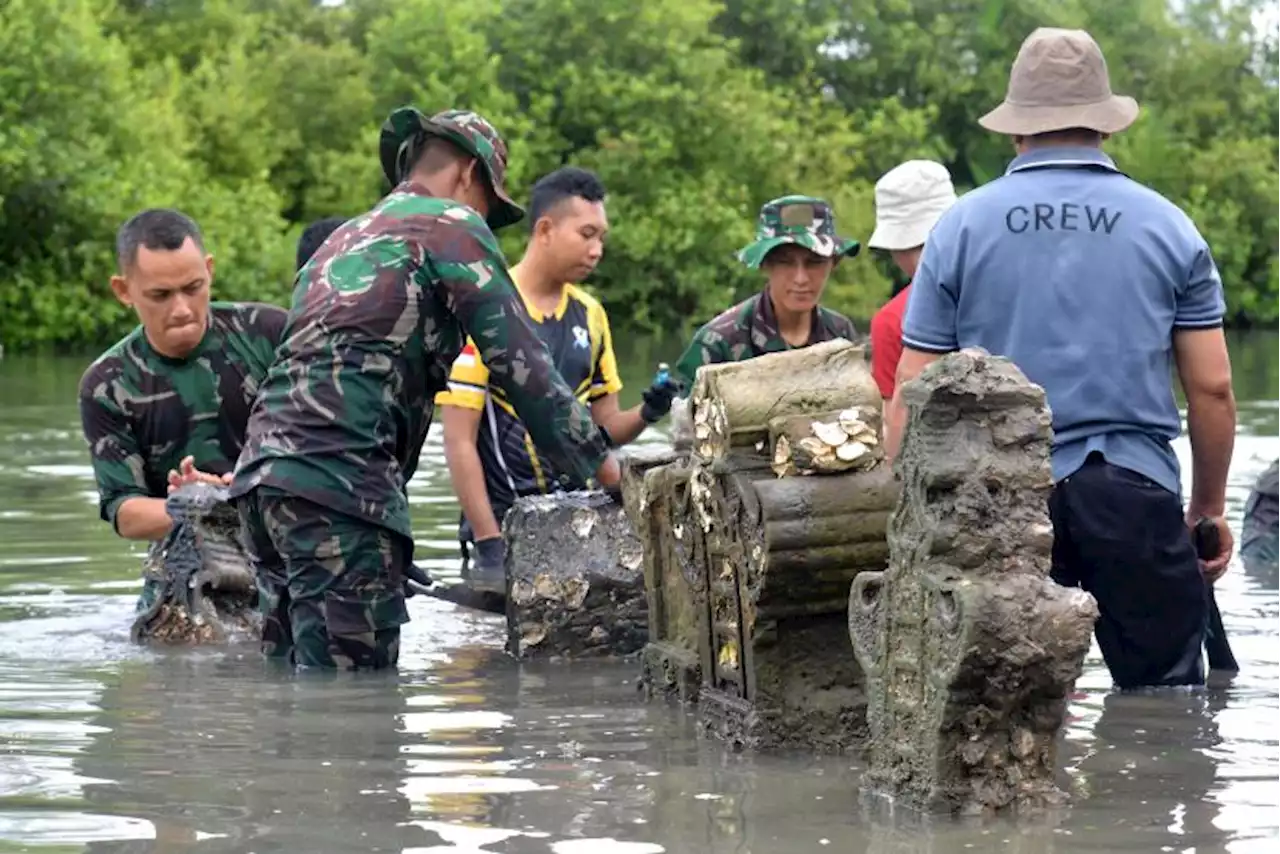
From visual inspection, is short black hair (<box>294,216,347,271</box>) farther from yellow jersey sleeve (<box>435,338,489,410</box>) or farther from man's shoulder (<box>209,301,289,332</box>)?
man's shoulder (<box>209,301,289,332</box>)

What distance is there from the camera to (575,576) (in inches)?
353

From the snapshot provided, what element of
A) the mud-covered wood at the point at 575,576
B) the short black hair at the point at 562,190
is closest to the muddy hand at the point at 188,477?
the mud-covered wood at the point at 575,576

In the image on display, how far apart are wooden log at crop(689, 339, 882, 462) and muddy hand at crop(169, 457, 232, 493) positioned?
274 cm

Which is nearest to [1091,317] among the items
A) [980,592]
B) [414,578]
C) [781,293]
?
[980,592]

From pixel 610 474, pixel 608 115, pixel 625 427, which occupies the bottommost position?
pixel 610 474

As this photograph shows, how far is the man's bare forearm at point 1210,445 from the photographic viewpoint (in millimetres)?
6832

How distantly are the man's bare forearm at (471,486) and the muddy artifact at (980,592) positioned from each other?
444cm

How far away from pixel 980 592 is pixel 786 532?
944 mm

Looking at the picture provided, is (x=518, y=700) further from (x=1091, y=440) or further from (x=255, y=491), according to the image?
(x=1091, y=440)

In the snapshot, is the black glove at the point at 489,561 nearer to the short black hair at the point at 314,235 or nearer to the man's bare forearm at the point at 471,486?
the man's bare forearm at the point at 471,486

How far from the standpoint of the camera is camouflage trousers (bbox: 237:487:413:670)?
7922mm

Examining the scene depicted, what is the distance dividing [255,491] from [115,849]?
7.93ft

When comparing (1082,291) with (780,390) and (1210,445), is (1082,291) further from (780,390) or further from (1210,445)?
(780,390)

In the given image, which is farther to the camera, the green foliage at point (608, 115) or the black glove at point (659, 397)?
the green foliage at point (608, 115)
